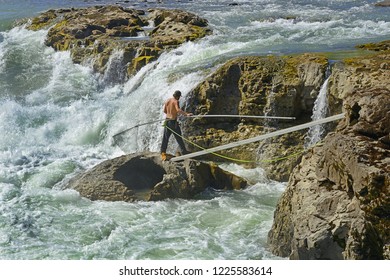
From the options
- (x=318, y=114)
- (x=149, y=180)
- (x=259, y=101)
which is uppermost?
(x=259, y=101)

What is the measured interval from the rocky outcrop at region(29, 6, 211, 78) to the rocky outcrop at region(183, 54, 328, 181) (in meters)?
6.63

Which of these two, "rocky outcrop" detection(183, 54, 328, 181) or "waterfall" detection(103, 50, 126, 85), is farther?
"waterfall" detection(103, 50, 126, 85)

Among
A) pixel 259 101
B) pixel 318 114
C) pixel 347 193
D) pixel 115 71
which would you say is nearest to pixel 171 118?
pixel 259 101

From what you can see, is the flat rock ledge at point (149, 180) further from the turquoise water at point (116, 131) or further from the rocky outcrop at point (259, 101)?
the rocky outcrop at point (259, 101)

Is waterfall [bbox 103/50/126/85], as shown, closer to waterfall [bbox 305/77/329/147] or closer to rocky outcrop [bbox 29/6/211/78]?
rocky outcrop [bbox 29/6/211/78]

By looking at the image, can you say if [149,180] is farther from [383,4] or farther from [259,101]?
[383,4]

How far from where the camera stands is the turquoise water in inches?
414

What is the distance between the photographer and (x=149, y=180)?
1298cm

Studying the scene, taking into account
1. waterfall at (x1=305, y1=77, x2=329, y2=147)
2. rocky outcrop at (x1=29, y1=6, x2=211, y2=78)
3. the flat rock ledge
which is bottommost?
the flat rock ledge

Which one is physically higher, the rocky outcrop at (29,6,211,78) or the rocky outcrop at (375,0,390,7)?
the rocky outcrop at (375,0,390,7)

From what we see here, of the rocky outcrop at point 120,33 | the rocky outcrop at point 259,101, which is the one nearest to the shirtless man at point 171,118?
the rocky outcrop at point 259,101

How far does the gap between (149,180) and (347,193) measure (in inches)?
241

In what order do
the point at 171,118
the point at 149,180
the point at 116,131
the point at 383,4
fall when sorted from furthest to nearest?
the point at 383,4
the point at 116,131
the point at 171,118
the point at 149,180

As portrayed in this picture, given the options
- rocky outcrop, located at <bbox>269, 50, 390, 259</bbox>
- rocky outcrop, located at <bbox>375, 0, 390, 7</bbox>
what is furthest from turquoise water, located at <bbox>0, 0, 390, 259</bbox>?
rocky outcrop, located at <bbox>269, 50, 390, 259</bbox>
